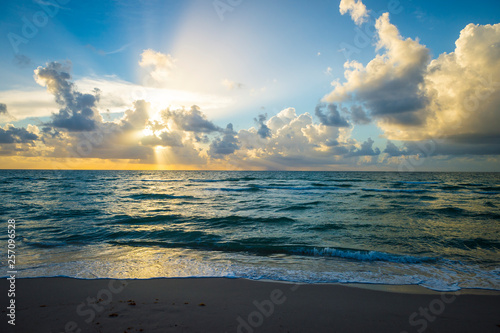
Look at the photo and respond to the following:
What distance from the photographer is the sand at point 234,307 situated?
4.38 meters

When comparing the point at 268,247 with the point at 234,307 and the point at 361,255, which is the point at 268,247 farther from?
the point at 234,307

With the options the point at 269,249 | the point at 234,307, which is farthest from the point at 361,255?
the point at 234,307

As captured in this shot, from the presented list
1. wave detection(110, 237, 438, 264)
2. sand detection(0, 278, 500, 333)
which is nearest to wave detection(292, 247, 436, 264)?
wave detection(110, 237, 438, 264)

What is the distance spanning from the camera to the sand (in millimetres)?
4379

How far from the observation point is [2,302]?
17.2 ft

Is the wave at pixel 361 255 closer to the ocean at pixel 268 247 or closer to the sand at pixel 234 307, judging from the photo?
the ocean at pixel 268 247

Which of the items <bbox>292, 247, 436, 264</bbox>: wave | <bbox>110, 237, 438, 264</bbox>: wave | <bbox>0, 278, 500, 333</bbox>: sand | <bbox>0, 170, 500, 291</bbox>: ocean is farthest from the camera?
<bbox>110, 237, 438, 264</bbox>: wave

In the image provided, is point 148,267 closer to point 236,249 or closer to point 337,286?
point 236,249

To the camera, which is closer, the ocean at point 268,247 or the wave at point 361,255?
the ocean at point 268,247

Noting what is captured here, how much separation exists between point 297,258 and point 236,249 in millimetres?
2614

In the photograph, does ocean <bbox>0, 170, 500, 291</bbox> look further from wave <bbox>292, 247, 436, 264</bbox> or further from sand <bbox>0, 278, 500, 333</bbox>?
sand <bbox>0, 278, 500, 333</bbox>

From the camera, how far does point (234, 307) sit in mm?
5098

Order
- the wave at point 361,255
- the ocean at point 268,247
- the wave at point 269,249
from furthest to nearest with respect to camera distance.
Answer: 1. the wave at point 269,249
2. the wave at point 361,255
3. the ocean at point 268,247

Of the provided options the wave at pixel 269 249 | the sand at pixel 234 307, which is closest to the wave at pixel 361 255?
the wave at pixel 269 249
